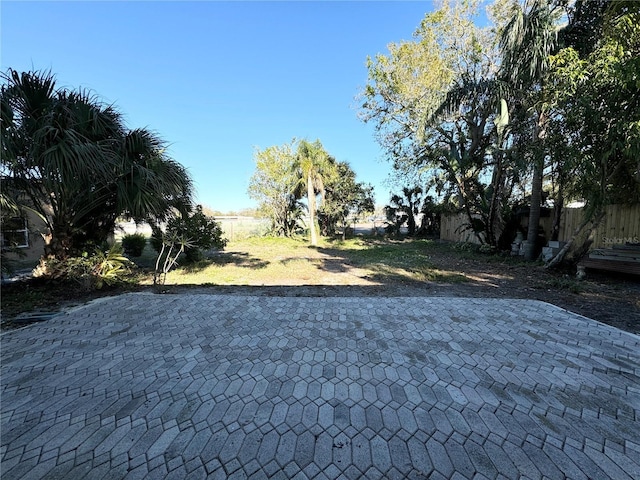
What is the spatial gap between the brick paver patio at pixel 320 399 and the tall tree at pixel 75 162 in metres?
2.18

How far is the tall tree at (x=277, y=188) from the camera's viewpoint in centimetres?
1681

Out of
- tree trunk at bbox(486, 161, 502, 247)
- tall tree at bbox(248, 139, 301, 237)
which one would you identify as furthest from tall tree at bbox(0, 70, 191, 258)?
tall tree at bbox(248, 139, 301, 237)

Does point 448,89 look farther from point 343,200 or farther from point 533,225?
point 343,200

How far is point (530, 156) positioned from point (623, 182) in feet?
6.71

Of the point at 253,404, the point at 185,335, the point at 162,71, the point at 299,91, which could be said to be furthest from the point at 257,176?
the point at 253,404

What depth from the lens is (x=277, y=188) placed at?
683 inches

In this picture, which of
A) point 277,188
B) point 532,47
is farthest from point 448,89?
point 277,188

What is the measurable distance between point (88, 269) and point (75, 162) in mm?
2133

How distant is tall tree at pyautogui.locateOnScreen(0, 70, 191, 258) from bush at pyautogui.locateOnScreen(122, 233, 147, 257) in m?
4.44

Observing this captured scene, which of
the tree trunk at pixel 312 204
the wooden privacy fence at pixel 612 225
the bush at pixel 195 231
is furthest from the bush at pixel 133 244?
the wooden privacy fence at pixel 612 225

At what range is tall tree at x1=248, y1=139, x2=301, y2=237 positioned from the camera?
55.2 feet

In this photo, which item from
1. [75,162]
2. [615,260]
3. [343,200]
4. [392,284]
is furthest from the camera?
[343,200]

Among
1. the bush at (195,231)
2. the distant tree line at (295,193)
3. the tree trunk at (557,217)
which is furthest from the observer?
the distant tree line at (295,193)

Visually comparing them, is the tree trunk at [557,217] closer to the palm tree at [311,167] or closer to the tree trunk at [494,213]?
the tree trunk at [494,213]
